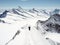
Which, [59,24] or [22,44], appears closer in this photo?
[22,44]

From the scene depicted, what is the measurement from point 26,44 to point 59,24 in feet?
130

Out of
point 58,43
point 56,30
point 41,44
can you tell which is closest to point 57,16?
point 56,30

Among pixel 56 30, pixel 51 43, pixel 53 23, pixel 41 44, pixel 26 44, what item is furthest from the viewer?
pixel 53 23

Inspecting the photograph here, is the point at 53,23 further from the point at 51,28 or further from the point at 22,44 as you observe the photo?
the point at 22,44

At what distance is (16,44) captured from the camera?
Answer: 30297 millimetres

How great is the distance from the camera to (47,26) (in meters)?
64.9

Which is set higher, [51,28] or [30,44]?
[30,44]

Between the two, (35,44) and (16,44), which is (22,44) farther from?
(35,44)

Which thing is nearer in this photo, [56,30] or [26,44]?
[26,44]

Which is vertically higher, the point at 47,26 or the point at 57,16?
the point at 57,16

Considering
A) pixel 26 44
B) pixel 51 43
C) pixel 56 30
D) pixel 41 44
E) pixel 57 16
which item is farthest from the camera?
pixel 57 16

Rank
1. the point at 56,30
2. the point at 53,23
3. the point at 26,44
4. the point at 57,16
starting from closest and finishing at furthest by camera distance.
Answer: the point at 26,44 → the point at 56,30 → the point at 53,23 → the point at 57,16

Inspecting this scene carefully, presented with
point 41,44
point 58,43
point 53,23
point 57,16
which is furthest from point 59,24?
point 41,44

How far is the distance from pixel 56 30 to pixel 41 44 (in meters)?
31.6
